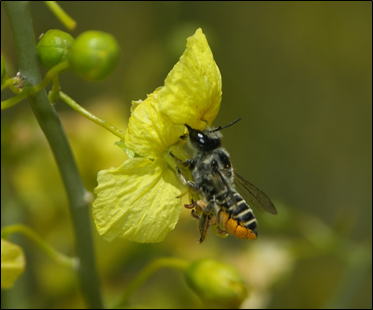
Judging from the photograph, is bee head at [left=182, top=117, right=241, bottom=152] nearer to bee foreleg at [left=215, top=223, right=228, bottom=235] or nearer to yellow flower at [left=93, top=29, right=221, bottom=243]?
yellow flower at [left=93, top=29, right=221, bottom=243]

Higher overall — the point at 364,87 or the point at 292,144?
the point at 364,87

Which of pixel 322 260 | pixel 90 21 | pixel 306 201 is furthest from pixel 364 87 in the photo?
pixel 90 21

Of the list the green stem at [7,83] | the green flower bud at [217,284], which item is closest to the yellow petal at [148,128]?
the green stem at [7,83]

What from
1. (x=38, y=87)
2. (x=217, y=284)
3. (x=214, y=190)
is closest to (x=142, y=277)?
(x=217, y=284)

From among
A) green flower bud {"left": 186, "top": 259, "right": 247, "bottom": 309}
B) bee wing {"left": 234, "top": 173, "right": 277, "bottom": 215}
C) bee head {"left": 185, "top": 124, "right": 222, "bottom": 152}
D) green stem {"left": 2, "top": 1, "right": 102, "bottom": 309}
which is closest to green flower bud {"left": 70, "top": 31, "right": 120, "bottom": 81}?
green stem {"left": 2, "top": 1, "right": 102, "bottom": 309}

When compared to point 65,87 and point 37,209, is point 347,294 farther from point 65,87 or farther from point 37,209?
point 65,87

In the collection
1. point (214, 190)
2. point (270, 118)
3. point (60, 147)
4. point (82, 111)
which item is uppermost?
point (82, 111)

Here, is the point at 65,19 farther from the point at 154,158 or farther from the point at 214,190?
the point at 214,190

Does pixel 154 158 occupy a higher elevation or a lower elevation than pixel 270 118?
higher
